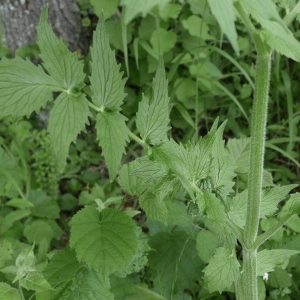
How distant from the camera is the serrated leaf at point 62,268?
57.2 inches

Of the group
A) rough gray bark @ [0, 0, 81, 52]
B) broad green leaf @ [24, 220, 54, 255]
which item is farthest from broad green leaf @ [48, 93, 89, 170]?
rough gray bark @ [0, 0, 81, 52]

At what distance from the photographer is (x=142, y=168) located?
4.28 feet

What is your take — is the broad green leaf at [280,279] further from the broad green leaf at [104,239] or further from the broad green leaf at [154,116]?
the broad green leaf at [154,116]

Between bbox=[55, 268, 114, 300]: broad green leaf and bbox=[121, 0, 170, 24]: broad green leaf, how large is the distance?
953mm

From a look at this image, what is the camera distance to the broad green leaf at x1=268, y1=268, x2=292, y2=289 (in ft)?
5.88

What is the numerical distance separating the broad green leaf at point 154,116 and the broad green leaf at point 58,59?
212 mm

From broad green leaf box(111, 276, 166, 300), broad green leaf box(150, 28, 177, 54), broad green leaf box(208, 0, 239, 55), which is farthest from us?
broad green leaf box(150, 28, 177, 54)

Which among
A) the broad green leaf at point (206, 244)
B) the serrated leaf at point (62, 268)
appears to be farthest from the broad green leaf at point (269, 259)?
the serrated leaf at point (62, 268)

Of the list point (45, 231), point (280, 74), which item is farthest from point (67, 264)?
point (280, 74)

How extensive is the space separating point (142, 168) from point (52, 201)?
1.58 meters

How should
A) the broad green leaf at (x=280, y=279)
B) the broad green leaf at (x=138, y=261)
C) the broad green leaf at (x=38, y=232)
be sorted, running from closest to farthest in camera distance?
the broad green leaf at (x=138, y=261), the broad green leaf at (x=280, y=279), the broad green leaf at (x=38, y=232)

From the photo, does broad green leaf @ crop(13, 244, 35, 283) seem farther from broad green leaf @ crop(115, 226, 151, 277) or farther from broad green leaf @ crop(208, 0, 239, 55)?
broad green leaf @ crop(208, 0, 239, 55)

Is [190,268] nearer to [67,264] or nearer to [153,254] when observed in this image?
[153,254]

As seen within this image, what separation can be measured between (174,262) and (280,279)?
43 centimetres
